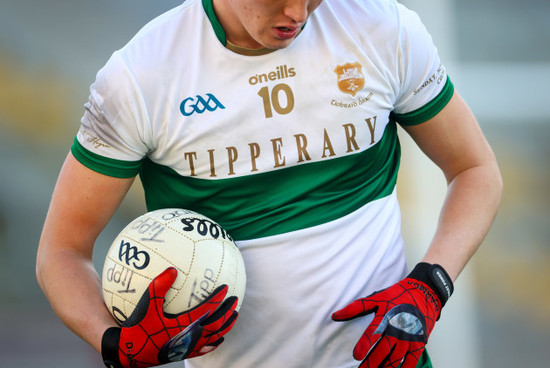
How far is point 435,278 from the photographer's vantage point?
1.60m

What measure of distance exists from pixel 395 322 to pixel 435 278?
0.18 meters

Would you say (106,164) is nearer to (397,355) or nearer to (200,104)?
(200,104)

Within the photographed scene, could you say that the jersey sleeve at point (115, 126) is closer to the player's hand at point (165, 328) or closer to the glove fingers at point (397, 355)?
the player's hand at point (165, 328)

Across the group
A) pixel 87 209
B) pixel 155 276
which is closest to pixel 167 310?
pixel 155 276

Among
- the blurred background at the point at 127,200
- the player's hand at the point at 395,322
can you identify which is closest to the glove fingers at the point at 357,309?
the player's hand at the point at 395,322

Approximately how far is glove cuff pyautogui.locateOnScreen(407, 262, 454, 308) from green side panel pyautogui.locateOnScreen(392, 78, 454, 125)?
33cm

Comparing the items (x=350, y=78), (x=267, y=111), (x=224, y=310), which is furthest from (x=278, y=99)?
A: (x=224, y=310)

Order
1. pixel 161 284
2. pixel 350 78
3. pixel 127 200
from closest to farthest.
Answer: pixel 161 284 < pixel 350 78 < pixel 127 200

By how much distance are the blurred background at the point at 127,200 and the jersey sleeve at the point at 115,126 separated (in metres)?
2.02

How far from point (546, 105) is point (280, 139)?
9.04ft

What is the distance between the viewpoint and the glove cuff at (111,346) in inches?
56.9

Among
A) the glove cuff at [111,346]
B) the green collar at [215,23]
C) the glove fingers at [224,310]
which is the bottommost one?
the glove cuff at [111,346]

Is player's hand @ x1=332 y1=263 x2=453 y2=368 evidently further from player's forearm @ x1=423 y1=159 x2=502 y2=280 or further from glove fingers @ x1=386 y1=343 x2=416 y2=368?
player's forearm @ x1=423 y1=159 x2=502 y2=280

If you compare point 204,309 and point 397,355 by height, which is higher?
point 204,309
